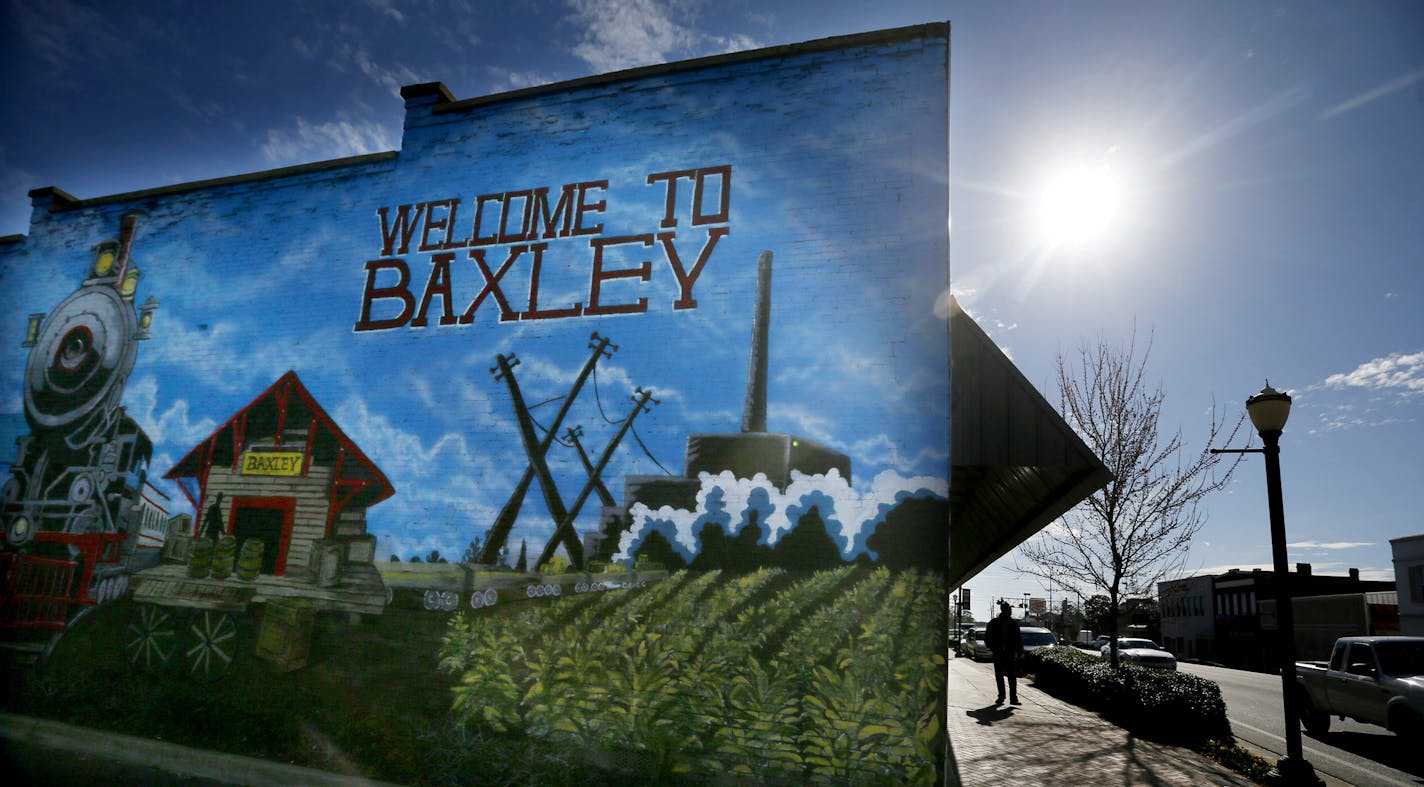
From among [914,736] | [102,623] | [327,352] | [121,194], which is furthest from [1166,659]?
[121,194]

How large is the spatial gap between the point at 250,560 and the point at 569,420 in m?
4.60

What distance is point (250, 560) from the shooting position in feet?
31.7

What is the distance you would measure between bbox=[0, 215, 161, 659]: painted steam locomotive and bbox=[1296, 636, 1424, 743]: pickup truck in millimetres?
16039

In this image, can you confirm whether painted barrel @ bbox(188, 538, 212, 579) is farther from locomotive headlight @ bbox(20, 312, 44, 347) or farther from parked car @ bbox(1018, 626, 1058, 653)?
parked car @ bbox(1018, 626, 1058, 653)

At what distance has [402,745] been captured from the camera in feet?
26.8

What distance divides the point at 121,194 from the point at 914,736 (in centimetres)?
1363

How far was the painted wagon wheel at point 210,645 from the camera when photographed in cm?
938

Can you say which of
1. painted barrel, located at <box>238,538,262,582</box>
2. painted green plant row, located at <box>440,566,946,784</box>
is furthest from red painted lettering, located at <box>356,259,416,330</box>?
painted green plant row, located at <box>440,566,946,784</box>

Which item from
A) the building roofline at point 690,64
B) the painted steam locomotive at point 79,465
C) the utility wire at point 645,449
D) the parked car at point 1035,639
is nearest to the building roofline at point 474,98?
the building roofline at point 690,64

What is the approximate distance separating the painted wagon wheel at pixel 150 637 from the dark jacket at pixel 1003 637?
1284 cm

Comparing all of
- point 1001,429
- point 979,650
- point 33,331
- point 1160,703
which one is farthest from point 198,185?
point 979,650

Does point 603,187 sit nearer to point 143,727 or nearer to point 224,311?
point 224,311

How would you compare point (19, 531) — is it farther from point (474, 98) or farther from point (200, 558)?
point (474, 98)

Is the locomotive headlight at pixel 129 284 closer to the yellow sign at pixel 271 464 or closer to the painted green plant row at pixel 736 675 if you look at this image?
the yellow sign at pixel 271 464
